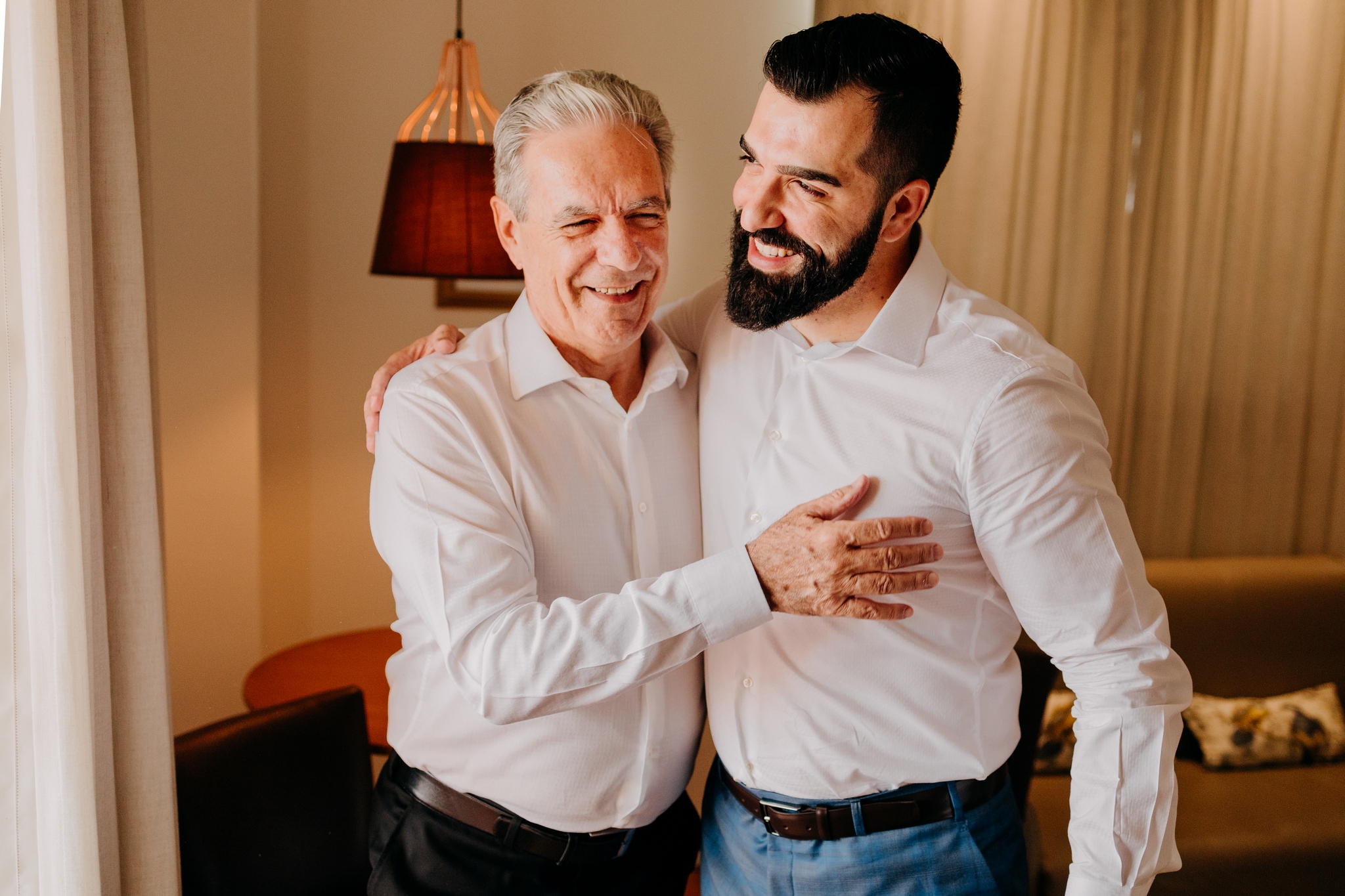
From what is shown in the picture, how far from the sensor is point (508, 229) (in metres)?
1.47

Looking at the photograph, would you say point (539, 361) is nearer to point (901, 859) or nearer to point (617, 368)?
point (617, 368)

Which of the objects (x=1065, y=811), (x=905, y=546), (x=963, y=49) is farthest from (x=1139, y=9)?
(x=905, y=546)

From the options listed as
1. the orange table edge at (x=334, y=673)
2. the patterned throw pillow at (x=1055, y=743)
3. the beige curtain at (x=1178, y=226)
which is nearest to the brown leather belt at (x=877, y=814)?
the orange table edge at (x=334, y=673)

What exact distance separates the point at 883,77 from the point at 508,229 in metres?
0.57

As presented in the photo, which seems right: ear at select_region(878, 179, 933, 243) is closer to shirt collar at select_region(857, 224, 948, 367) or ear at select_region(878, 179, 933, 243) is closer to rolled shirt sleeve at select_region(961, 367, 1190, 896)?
shirt collar at select_region(857, 224, 948, 367)

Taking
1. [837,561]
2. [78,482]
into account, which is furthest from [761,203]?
[78,482]

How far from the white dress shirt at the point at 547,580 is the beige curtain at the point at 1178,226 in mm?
1881

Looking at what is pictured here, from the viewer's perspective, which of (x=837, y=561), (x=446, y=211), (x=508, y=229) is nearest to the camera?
(x=837, y=561)

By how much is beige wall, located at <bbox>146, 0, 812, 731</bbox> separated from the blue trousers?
1.76 metres

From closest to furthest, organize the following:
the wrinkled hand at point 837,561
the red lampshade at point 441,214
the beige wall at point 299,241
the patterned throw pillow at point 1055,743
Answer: the wrinkled hand at point 837,561 → the red lampshade at point 441,214 → the beige wall at point 299,241 → the patterned throw pillow at point 1055,743

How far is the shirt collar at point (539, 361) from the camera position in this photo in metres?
1.39

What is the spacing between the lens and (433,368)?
4.51 feet

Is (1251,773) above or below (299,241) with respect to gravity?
below

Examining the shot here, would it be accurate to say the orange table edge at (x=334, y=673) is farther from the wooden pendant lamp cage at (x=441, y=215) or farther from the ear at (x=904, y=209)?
the ear at (x=904, y=209)
